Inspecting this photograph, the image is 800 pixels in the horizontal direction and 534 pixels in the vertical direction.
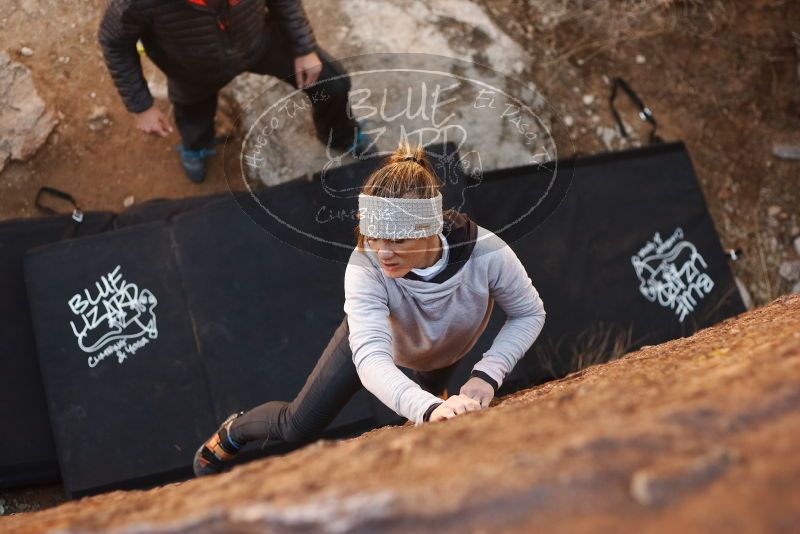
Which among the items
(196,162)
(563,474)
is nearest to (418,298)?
(563,474)

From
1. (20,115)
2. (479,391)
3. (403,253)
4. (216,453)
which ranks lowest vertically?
(216,453)

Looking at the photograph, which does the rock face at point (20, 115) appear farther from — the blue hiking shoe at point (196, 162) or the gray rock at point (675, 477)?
the gray rock at point (675, 477)

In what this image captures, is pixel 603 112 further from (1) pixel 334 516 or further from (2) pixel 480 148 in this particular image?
(1) pixel 334 516

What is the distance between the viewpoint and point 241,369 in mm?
3025

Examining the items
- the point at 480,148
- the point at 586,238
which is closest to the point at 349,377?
the point at 480,148

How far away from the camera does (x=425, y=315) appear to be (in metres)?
2.03

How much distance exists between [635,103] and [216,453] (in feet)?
9.48

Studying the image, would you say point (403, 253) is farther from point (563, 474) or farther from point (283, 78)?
point (283, 78)

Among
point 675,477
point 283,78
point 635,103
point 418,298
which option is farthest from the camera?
point 635,103

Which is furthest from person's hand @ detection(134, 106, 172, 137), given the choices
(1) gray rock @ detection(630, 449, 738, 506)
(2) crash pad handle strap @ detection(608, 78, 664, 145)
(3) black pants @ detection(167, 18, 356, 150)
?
(1) gray rock @ detection(630, 449, 738, 506)

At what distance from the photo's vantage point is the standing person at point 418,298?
1798 mm

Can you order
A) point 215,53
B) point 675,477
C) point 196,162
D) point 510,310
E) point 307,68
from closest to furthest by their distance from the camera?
1. point 675,477
2. point 510,310
3. point 215,53
4. point 307,68
5. point 196,162

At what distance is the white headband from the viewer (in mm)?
1776

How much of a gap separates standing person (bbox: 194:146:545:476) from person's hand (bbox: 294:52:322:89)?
1.21m
